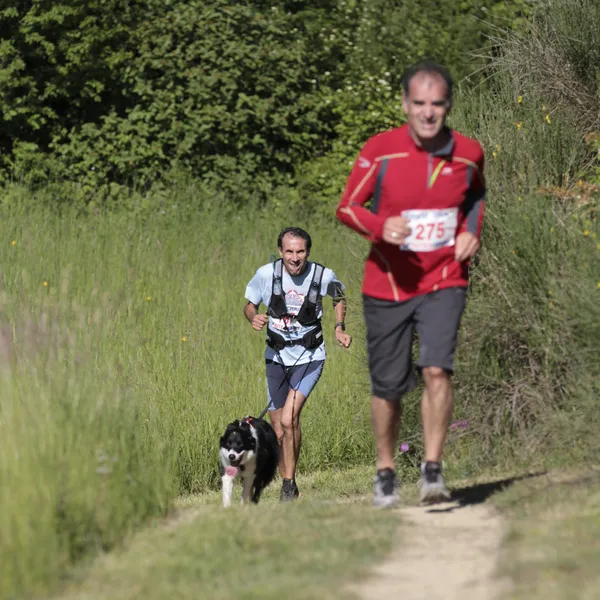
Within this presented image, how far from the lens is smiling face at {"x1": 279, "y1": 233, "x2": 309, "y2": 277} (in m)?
9.29

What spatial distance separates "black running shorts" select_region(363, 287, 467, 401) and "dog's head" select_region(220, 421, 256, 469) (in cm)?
202

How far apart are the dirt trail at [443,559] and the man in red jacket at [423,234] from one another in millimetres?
219

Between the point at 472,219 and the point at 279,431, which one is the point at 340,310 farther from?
the point at 472,219

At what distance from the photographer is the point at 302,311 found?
9.34 meters

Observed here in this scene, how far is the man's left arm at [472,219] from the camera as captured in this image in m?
6.55

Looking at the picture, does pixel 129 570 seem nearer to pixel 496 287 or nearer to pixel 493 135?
pixel 496 287

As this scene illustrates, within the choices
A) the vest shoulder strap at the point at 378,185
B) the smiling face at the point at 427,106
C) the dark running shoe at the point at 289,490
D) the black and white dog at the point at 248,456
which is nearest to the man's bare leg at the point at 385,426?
the vest shoulder strap at the point at 378,185

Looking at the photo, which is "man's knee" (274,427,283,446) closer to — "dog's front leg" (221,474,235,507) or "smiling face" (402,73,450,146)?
"dog's front leg" (221,474,235,507)

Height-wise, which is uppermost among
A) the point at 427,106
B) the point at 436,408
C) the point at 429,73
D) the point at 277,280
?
the point at 429,73

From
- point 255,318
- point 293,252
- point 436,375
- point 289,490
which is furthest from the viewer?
point 289,490

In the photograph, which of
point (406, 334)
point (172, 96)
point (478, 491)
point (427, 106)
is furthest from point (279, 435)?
point (172, 96)

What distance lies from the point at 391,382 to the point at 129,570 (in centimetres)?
186

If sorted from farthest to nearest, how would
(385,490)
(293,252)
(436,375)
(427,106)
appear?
(293,252), (385,490), (436,375), (427,106)

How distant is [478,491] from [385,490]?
32.5 inches
